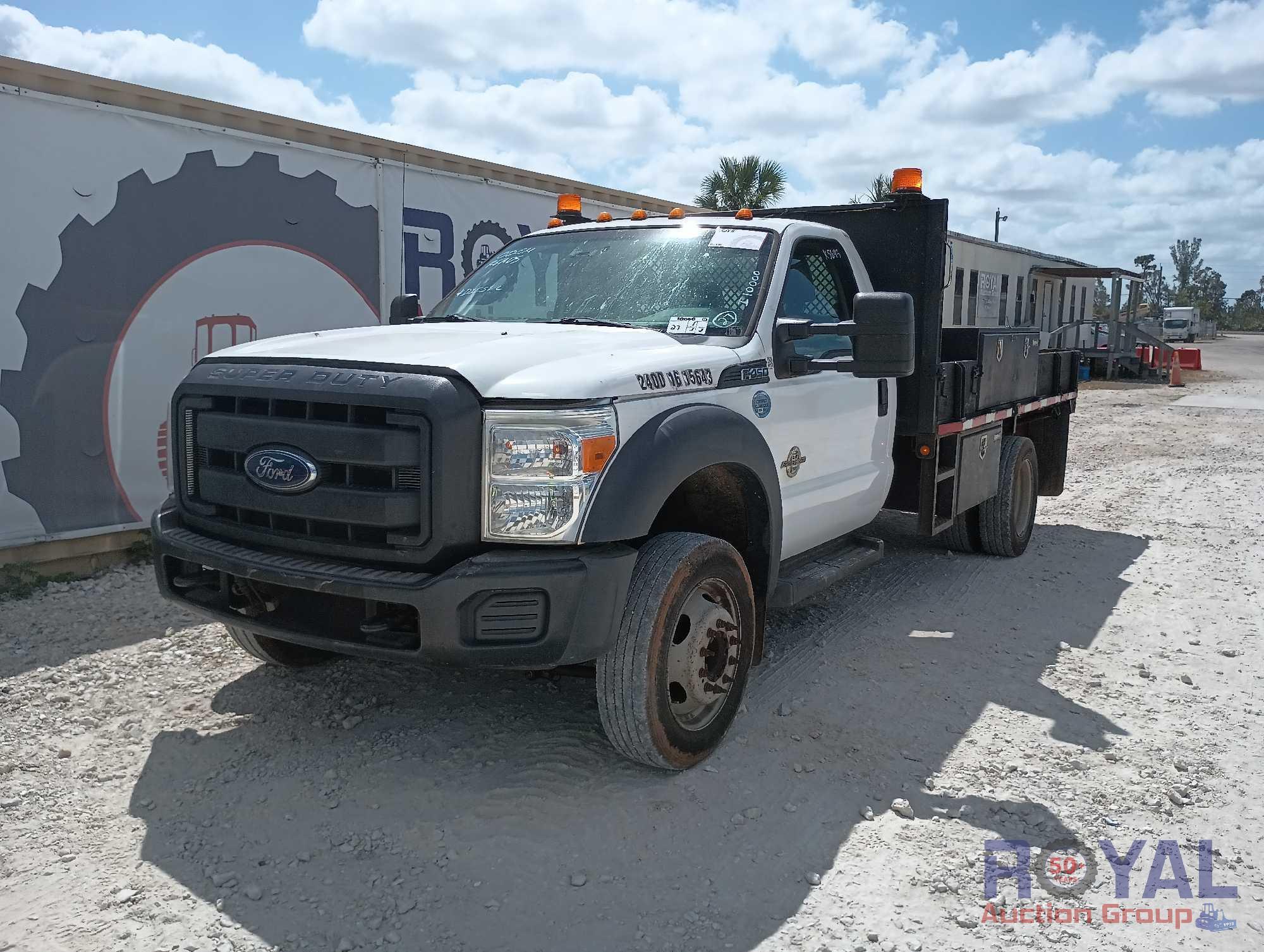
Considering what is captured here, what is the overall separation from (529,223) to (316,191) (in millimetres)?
2289

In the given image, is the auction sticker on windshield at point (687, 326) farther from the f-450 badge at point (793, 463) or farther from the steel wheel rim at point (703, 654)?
the steel wheel rim at point (703, 654)

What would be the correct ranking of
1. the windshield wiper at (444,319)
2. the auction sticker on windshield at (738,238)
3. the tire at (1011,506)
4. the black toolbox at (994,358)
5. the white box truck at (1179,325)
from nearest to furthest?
1. the auction sticker on windshield at (738,238)
2. the windshield wiper at (444,319)
3. the black toolbox at (994,358)
4. the tire at (1011,506)
5. the white box truck at (1179,325)

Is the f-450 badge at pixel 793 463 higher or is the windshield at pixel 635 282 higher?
the windshield at pixel 635 282

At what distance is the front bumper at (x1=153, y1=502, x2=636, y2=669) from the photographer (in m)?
3.15

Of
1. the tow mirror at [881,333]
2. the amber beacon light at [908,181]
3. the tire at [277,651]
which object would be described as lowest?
the tire at [277,651]

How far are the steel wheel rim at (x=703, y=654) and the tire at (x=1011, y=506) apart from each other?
3492 millimetres

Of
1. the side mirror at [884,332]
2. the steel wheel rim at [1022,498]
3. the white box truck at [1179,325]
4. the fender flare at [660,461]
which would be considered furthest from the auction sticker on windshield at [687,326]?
the white box truck at [1179,325]

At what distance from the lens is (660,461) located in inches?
134

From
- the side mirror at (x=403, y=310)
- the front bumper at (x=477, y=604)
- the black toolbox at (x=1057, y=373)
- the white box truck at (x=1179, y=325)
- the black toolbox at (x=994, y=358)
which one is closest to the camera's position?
the front bumper at (x=477, y=604)

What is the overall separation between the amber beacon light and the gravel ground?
7.46ft

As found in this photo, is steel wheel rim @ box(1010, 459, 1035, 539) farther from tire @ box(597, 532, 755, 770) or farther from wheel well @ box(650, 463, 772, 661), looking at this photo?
tire @ box(597, 532, 755, 770)

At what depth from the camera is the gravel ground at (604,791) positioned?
2.90 m

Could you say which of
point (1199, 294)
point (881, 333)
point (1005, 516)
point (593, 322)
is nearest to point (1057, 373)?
point (1005, 516)

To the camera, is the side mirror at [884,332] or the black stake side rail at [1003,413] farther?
the black stake side rail at [1003,413]
